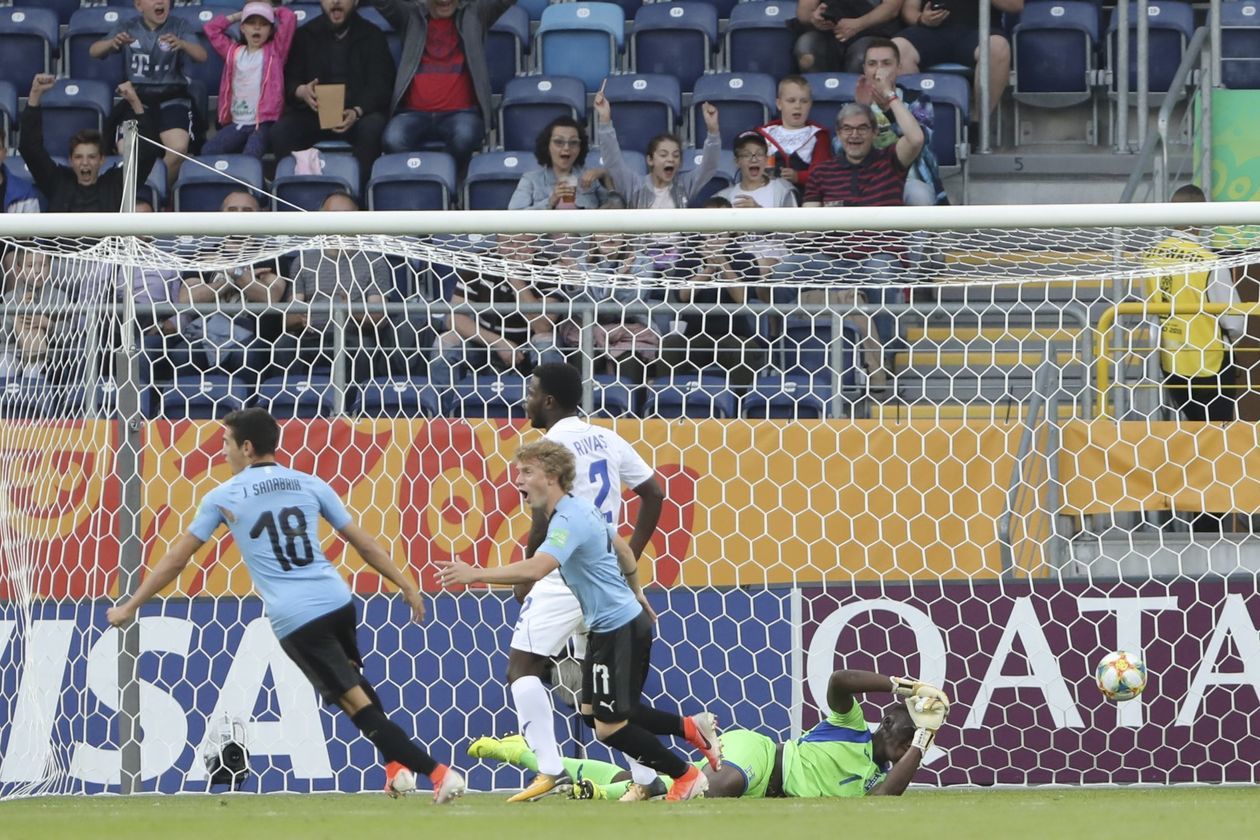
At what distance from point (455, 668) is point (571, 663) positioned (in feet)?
1.78

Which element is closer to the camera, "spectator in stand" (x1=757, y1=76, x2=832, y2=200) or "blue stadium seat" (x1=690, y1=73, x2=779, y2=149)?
"spectator in stand" (x1=757, y1=76, x2=832, y2=200)

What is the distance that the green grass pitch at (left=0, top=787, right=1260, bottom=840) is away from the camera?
5332mm

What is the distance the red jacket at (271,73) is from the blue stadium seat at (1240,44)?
20.0 ft

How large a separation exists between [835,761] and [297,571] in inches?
92.5

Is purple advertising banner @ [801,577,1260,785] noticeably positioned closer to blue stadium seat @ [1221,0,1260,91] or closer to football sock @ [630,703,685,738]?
football sock @ [630,703,685,738]

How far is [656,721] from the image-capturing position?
721 cm

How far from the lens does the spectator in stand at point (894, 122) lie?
1107 cm

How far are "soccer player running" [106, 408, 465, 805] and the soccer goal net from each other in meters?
1.26

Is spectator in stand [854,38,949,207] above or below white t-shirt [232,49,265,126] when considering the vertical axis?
below

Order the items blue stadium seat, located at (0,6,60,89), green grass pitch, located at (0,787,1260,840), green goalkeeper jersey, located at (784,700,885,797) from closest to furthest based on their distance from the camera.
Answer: green grass pitch, located at (0,787,1260,840), green goalkeeper jersey, located at (784,700,885,797), blue stadium seat, located at (0,6,60,89)

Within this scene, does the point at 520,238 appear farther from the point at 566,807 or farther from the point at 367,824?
the point at 367,824

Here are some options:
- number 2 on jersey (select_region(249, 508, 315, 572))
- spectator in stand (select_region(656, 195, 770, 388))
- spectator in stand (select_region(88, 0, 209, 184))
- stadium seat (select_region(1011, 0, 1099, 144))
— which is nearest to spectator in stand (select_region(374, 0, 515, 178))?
spectator in stand (select_region(88, 0, 209, 184))

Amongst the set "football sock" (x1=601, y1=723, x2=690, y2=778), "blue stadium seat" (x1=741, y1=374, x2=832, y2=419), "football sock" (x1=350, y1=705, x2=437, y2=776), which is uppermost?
"blue stadium seat" (x1=741, y1=374, x2=832, y2=419)

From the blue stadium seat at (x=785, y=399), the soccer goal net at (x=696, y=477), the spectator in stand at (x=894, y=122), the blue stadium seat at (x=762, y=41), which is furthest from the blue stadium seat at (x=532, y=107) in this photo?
the blue stadium seat at (x=785, y=399)
